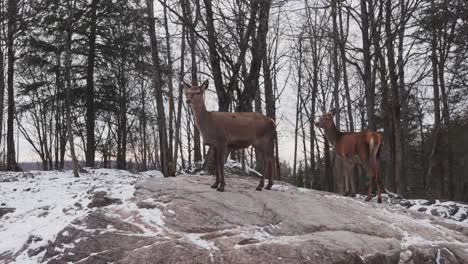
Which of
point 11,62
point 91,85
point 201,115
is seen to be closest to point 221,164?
point 201,115

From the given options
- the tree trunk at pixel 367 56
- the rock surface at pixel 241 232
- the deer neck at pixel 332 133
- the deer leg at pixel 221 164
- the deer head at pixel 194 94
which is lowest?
the rock surface at pixel 241 232

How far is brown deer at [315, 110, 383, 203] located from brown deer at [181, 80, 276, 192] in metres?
2.71

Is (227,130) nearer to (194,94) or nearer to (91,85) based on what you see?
(194,94)

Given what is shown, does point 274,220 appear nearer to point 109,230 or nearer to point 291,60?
point 109,230

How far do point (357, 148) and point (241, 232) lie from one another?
490cm

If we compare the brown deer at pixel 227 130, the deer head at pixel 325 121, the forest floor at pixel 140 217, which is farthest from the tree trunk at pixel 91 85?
the brown deer at pixel 227 130

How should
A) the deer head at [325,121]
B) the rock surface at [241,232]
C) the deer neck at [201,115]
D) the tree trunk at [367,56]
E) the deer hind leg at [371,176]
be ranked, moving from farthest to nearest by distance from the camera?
the tree trunk at [367,56], the deer head at [325,121], the deer hind leg at [371,176], the deer neck at [201,115], the rock surface at [241,232]

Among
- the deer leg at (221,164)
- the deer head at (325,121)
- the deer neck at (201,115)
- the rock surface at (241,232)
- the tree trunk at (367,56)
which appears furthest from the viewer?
the tree trunk at (367,56)

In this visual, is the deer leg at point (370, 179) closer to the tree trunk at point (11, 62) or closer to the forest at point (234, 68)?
the forest at point (234, 68)

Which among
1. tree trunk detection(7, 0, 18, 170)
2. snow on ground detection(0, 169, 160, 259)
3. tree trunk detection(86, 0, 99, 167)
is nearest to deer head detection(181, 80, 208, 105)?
snow on ground detection(0, 169, 160, 259)

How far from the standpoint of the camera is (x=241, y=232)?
277 inches

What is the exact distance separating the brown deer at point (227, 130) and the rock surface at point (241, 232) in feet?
1.95

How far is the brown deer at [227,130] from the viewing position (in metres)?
8.46

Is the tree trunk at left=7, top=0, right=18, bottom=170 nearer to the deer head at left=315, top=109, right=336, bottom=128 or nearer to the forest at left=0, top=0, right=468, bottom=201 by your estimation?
the forest at left=0, top=0, right=468, bottom=201
